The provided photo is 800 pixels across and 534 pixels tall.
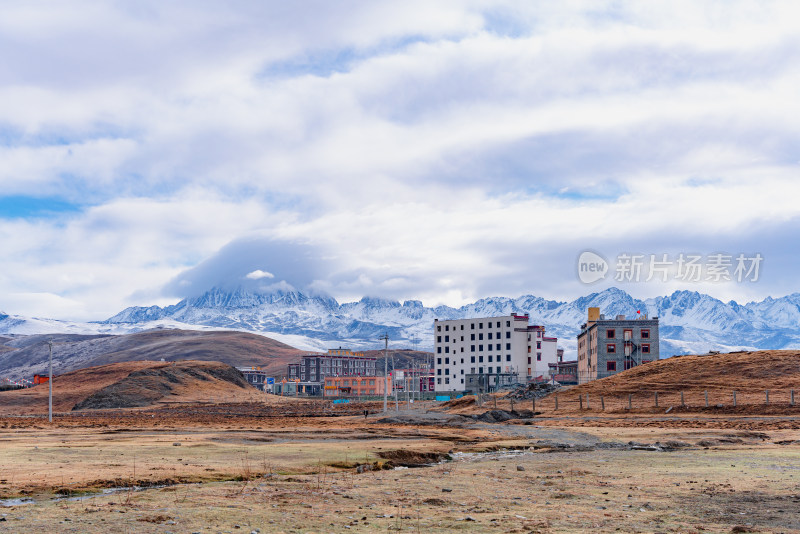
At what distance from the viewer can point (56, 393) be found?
554 feet

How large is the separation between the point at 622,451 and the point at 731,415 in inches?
1409

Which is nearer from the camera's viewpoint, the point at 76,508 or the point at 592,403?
the point at 76,508

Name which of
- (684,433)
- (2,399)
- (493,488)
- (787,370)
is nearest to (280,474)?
(493,488)

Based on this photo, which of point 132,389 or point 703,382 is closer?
point 703,382

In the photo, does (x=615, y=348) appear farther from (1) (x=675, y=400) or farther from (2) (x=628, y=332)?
(1) (x=675, y=400)

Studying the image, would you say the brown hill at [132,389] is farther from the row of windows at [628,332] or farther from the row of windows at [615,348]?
the row of windows at [628,332]

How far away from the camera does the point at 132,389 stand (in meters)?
154

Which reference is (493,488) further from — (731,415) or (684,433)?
(731,415)

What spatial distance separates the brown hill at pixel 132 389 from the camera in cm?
14662

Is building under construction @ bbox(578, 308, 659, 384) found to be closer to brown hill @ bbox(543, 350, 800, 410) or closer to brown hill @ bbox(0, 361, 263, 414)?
brown hill @ bbox(543, 350, 800, 410)

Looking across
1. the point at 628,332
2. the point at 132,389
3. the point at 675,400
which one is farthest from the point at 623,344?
the point at 132,389

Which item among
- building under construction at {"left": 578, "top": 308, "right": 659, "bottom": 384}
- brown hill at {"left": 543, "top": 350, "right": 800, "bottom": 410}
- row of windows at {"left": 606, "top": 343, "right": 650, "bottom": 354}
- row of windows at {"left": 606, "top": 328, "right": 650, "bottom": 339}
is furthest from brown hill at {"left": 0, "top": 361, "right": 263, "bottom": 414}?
brown hill at {"left": 543, "top": 350, "right": 800, "bottom": 410}

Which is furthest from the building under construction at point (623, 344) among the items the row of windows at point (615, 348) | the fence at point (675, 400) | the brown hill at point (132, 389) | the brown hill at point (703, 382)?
the brown hill at point (132, 389)

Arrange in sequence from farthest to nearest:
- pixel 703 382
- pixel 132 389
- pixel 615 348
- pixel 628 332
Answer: pixel 132 389 → pixel 628 332 → pixel 615 348 → pixel 703 382
